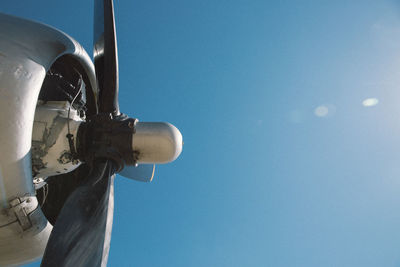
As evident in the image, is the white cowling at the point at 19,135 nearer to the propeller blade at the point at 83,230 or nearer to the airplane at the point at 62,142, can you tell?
the airplane at the point at 62,142

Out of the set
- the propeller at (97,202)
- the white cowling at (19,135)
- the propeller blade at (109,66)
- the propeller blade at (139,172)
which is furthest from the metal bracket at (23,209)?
the propeller blade at (139,172)

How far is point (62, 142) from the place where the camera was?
3.31m

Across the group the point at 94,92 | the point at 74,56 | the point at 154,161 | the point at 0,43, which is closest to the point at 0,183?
the point at 0,43

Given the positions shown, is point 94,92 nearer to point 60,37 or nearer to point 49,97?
point 49,97

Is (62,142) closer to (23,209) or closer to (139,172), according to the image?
(23,209)

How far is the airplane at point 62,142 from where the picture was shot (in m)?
2.37

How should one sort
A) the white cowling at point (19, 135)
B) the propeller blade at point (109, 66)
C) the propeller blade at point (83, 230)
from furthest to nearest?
the propeller blade at point (109, 66)
the white cowling at point (19, 135)
the propeller blade at point (83, 230)

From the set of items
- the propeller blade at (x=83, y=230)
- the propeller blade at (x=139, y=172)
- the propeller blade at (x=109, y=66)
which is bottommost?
the propeller blade at (x=83, y=230)

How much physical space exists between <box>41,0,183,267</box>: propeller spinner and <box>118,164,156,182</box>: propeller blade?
4.27 ft

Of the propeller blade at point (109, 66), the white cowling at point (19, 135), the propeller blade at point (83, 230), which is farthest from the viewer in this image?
the propeller blade at point (109, 66)

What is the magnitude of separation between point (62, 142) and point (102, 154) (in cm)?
56

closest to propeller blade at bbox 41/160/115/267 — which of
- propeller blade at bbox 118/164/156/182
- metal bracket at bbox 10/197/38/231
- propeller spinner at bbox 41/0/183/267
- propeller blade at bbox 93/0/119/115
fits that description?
propeller spinner at bbox 41/0/183/267

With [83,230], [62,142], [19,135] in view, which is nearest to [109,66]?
[62,142]

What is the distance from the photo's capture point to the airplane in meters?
2.37
